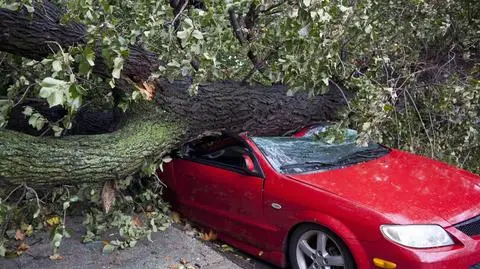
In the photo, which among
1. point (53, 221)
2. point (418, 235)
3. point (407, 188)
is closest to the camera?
point (418, 235)

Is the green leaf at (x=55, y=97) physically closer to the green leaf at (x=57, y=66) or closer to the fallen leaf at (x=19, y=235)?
the green leaf at (x=57, y=66)

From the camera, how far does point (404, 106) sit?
6.42 m

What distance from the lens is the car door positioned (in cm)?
440

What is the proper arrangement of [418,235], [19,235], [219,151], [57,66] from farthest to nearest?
1. [219,151]
2. [19,235]
3. [418,235]
4. [57,66]

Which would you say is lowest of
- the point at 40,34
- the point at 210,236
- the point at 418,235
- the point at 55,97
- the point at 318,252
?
the point at 210,236

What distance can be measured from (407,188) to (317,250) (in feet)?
3.12

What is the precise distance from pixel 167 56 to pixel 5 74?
5.97 feet

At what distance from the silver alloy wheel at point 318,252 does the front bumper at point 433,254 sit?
12.6 inches

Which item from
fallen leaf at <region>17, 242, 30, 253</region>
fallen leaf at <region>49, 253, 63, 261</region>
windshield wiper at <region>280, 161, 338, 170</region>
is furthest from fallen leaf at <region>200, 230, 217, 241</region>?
fallen leaf at <region>17, 242, 30, 253</region>

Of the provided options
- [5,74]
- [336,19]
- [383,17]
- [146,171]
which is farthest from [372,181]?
[5,74]

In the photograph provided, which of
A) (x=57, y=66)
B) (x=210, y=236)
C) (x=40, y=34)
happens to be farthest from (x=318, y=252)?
(x=40, y=34)

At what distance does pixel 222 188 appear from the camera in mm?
4680

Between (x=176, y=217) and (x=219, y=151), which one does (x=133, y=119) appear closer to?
(x=219, y=151)

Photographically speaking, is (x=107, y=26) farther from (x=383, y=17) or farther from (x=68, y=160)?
(x=383, y=17)
